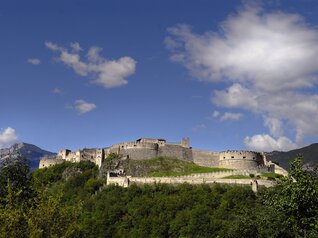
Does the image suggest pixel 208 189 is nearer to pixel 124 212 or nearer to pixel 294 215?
pixel 124 212

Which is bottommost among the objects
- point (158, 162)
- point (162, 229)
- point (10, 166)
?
point (162, 229)

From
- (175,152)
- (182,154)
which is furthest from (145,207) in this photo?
(182,154)

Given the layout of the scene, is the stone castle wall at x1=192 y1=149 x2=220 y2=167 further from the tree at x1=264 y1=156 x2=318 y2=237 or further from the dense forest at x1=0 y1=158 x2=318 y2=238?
the tree at x1=264 y1=156 x2=318 y2=237

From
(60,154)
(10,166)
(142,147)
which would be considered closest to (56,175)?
(60,154)

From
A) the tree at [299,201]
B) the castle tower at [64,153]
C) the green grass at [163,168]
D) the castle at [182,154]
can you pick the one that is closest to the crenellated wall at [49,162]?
the castle tower at [64,153]

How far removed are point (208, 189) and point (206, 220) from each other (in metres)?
10.0

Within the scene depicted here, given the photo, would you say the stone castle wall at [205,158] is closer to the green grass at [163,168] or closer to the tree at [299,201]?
the green grass at [163,168]

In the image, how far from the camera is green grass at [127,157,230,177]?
97688 mm

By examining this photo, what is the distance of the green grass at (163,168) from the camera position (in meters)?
97.7

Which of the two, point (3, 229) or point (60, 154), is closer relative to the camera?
Result: point (3, 229)

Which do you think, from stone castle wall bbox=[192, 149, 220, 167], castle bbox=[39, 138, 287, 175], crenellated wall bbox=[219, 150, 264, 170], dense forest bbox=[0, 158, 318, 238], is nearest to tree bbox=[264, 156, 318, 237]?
dense forest bbox=[0, 158, 318, 238]

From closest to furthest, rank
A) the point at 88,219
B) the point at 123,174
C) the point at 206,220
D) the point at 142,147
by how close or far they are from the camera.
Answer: the point at 206,220, the point at 88,219, the point at 123,174, the point at 142,147

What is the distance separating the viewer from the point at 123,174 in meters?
97.0

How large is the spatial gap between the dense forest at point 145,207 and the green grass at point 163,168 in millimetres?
7510
